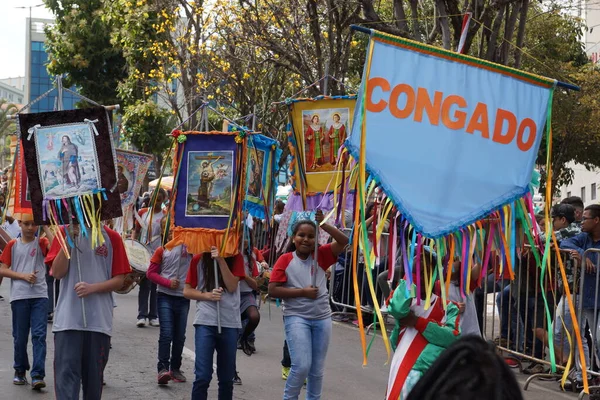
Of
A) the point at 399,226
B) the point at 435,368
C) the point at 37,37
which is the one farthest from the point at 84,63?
the point at 37,37

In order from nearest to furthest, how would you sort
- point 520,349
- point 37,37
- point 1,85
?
point 520,349 → point 37,37 → point 1,85

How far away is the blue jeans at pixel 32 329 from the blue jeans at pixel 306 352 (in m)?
2.63

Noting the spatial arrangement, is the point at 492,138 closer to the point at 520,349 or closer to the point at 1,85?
the point at 520,349

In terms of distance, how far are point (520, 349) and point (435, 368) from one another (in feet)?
28.1

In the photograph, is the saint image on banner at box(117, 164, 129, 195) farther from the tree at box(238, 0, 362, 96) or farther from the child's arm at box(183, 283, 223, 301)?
the tree at box(238, 0, 362, 96)

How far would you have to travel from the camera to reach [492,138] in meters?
5.29

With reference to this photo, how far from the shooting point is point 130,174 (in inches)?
492

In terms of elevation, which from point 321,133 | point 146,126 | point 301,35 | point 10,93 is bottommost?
point 321,133

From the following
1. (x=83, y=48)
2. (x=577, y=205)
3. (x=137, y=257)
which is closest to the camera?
(x=137, y=257)

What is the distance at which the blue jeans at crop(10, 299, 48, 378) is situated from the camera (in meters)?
8.80

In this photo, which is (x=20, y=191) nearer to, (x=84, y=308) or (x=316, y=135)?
(x=84, y=308)

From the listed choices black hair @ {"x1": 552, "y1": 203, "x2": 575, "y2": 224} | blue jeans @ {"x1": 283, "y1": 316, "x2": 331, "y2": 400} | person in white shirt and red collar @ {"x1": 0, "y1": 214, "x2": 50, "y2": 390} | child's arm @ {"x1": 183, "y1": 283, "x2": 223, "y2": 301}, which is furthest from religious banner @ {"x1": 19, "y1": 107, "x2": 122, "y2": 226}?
black hair @ {"x1": 552, "y1": 203, "x2": 575, "y2": 224}

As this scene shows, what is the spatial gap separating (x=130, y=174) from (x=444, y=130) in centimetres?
791

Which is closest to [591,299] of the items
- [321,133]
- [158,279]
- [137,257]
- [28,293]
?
[321,133]
